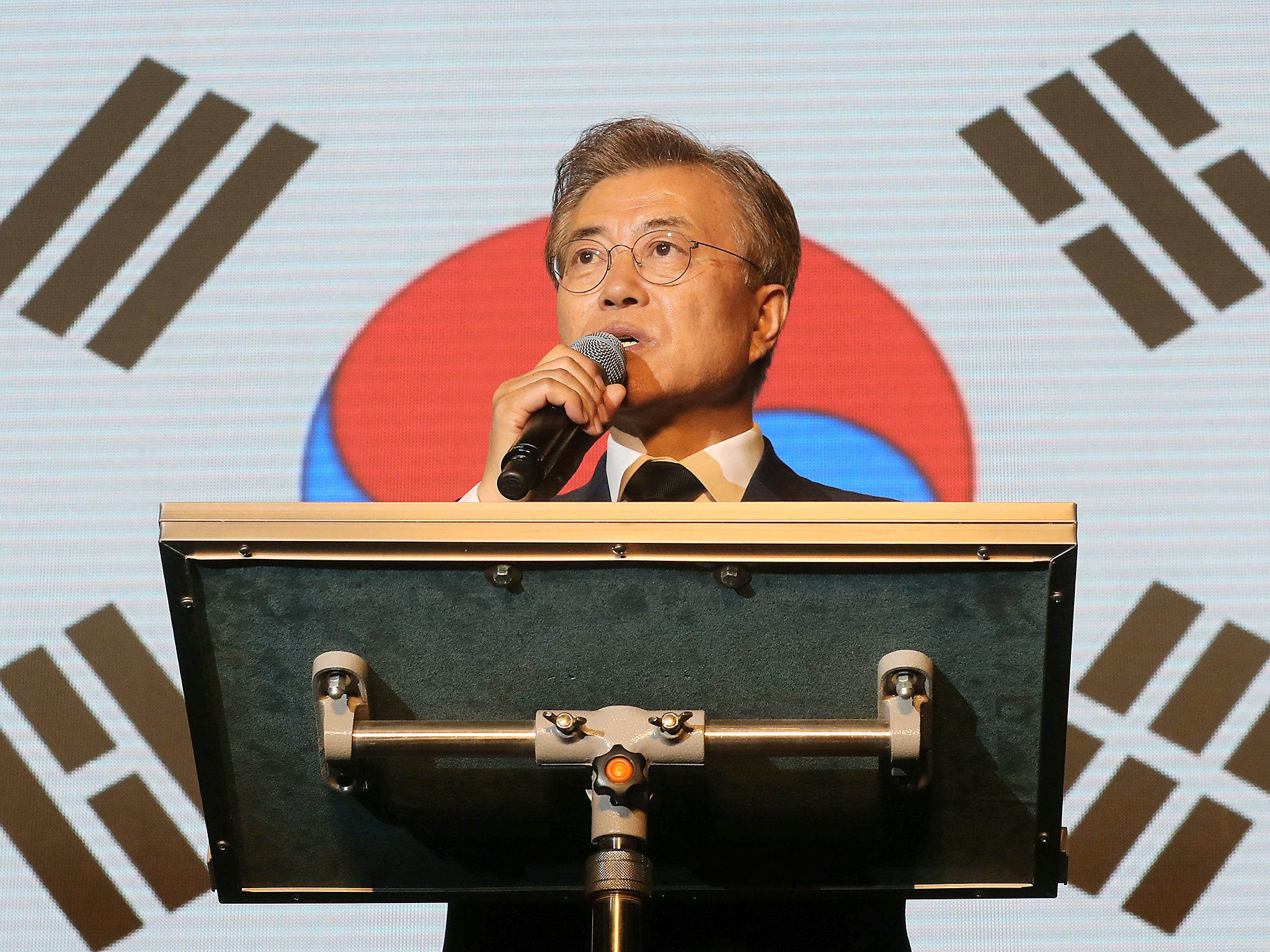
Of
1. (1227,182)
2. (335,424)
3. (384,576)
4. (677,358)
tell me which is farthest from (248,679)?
(1227,182)

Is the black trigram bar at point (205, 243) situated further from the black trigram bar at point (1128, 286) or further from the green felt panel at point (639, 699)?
the green felt panel at point (639, 699)

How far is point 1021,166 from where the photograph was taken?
96.0 inches

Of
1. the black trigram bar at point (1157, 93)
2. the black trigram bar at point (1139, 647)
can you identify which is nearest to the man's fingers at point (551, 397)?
the black trigram bar at point (1139, 647)

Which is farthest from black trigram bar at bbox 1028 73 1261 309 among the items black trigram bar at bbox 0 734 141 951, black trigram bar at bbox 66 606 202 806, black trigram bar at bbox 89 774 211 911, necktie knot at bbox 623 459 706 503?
black trigram bar at bbox 0 734 141 951

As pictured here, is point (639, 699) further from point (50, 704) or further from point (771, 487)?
point (50, 704)

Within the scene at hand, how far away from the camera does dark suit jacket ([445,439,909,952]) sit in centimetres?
125

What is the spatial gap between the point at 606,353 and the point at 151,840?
1.21 metres

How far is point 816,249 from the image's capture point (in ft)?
7.95

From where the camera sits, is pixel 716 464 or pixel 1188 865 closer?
pixel 716 464

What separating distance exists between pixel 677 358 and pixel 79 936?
1349mm

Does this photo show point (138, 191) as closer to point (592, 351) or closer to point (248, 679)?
point (592, 351)

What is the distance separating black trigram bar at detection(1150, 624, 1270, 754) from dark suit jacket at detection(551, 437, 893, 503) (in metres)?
0.68

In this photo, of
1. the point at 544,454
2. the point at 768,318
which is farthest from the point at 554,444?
the point at 768,318

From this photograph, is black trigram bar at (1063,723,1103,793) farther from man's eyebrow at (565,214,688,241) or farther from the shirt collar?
man's eyebrow at (565,214,688,241)
